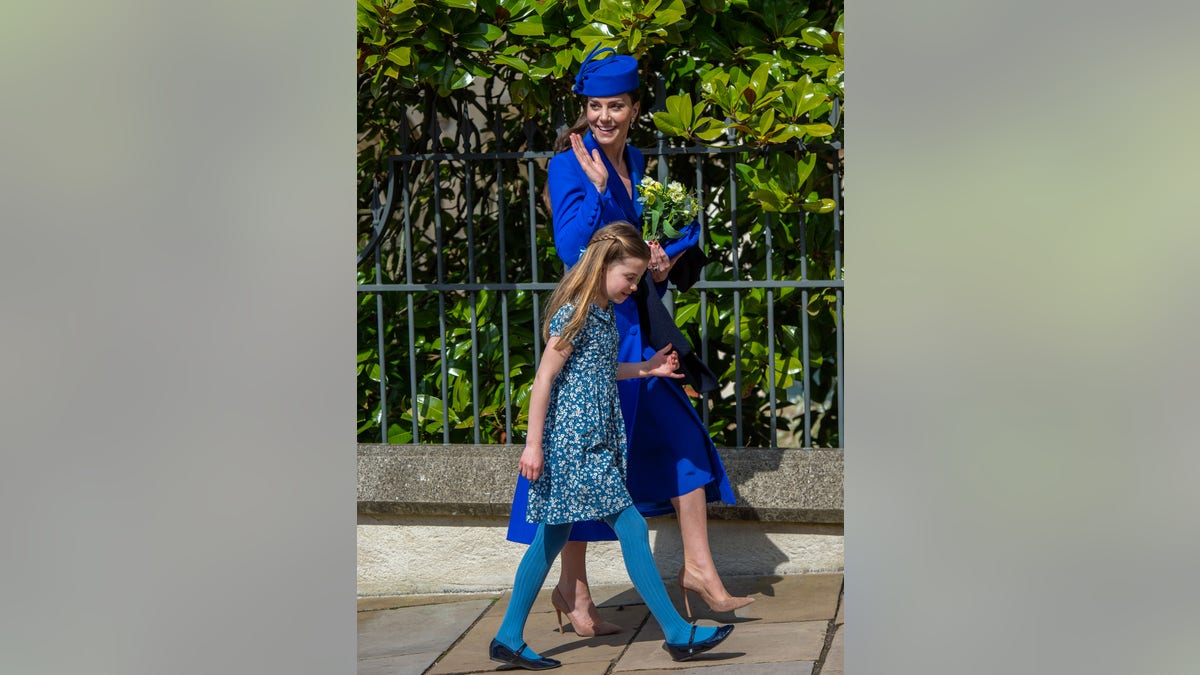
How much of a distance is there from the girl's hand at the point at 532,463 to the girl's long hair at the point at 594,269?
35 cm

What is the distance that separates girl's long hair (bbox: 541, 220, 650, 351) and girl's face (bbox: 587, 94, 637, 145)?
0.44m

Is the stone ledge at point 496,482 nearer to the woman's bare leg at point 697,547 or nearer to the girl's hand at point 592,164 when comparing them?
the woman's bare leg at point 697,547

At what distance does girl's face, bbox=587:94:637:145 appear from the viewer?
14.5 ft

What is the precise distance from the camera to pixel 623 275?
4125 mm

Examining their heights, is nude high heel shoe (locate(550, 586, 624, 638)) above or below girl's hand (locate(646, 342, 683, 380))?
below

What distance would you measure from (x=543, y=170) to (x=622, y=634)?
2.23 meters

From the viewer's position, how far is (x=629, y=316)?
4492mm

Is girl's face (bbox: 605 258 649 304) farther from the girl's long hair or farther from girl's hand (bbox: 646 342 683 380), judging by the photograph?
girl's hand (bbox: 646 342 683 380)

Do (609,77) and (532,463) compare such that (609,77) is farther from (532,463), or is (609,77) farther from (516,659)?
(516,659)

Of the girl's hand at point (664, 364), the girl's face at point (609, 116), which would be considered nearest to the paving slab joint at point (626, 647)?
the girl's hand at point (664, 364)

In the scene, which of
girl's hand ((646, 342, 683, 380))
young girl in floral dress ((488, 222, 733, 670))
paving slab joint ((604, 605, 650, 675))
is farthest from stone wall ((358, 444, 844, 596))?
young girl in floral dress ((488, 222, 733, 670))

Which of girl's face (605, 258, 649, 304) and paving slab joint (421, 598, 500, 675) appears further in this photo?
paving slab joint (421, 598, 500, 675)
